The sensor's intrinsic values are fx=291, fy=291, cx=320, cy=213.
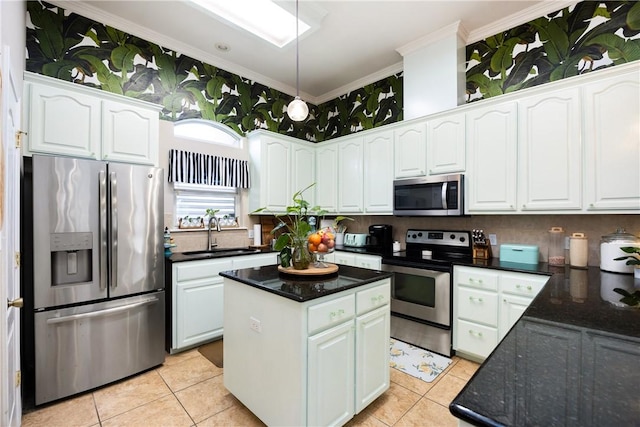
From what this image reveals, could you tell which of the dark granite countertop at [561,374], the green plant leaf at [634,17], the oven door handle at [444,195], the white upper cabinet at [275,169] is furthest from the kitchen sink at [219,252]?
the green plant leaf at [634,17]

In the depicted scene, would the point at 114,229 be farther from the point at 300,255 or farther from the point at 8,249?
the point at 300,255

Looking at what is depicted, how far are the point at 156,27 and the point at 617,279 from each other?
4613mm

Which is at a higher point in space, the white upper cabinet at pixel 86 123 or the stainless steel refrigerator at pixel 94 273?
the white upper cabinet at pixel 86 123

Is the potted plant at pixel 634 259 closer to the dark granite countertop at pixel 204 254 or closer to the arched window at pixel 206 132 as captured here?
the dark granite countertop at pixel 204 254

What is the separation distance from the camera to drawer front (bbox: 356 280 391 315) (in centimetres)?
185

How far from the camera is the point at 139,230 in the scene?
96.2 inches

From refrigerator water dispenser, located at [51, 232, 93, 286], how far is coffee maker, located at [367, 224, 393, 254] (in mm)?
2821

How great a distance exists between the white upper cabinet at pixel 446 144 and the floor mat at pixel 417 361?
184 cm

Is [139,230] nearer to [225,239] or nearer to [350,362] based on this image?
[225,239]

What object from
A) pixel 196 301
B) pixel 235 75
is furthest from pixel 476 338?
pixel 235 75

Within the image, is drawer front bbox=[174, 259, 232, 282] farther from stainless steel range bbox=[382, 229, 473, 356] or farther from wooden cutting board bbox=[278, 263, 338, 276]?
stainless steel range bbox=[382, 229, 473, 356]

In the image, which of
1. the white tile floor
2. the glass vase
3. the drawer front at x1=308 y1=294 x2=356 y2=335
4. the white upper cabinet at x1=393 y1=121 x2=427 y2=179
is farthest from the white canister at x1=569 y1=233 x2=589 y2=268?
the glass vase

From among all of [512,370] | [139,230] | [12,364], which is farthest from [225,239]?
[512,370]

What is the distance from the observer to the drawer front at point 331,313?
1575mm
